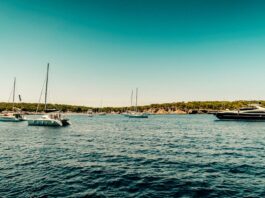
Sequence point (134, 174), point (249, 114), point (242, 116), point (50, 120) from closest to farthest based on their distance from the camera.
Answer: point (134, 174) → point (50, 120) → point (249, 114) → point (242, 116)

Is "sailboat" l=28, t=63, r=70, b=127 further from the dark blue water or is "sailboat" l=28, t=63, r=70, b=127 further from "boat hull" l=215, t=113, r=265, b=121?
"boat hull" l=215, t=113, r=265, b=121

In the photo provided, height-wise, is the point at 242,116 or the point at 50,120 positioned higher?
the point at 242,116

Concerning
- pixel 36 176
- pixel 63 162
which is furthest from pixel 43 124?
pixel 36 176

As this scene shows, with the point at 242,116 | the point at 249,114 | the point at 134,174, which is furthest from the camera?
the point at 242,116

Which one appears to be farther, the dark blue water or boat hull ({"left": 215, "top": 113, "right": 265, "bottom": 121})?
boat hull ({"left": 215, "top": 113, "right": 265, "bottom": 121})

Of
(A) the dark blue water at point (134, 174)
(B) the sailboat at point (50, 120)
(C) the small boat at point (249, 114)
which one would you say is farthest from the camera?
(C) the small boat at point (249, 114)

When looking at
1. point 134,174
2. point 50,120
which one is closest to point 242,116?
point 50,120

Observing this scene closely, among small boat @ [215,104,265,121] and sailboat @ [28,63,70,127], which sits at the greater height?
small boat @ [215,104,265,121]

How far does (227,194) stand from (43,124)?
61722 mm

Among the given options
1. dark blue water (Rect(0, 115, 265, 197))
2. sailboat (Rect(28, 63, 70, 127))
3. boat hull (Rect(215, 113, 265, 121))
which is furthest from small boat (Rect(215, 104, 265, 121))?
dark blue water (Rect(0, 115, 265, 197))

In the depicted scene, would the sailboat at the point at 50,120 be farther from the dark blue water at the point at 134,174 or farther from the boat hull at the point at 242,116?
the boat hull at the point at 242,116

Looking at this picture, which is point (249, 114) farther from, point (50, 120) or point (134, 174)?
point (134, 174)

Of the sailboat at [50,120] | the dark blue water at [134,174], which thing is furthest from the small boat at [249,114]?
the dark blue water at [134,174]

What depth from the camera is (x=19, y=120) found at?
100438mm
